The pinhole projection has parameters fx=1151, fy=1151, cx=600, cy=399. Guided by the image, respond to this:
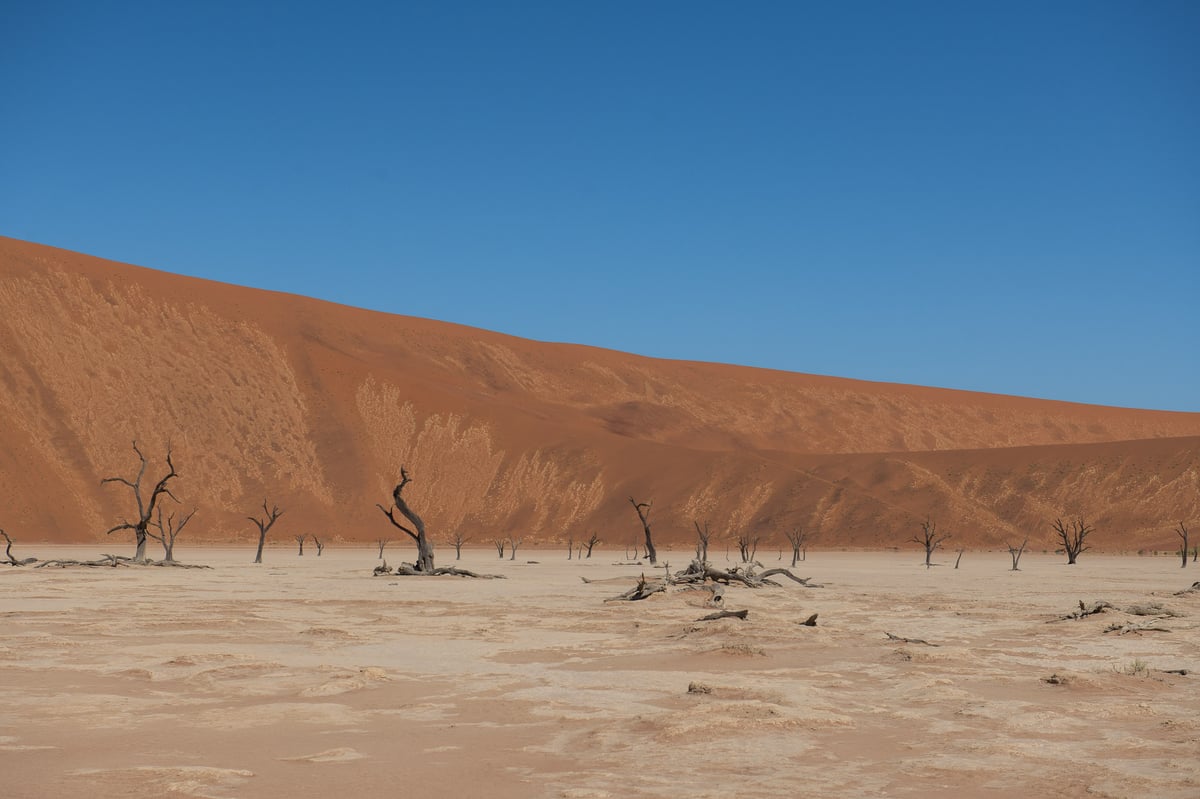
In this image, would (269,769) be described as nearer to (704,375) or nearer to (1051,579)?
(1051,579)

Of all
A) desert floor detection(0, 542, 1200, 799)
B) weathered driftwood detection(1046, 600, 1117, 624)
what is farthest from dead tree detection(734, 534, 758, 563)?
desert floor detection(0, 542, 1200, 799)

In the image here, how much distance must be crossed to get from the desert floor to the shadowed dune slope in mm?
62885

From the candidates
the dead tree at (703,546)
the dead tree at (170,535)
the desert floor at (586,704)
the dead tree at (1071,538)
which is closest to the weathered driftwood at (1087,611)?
the desert floor at (586,704)

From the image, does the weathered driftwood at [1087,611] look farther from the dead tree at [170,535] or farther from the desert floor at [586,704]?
the dead tree at [170,535]

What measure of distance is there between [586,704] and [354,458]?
85.8m

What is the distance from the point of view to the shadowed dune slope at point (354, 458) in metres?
82.8

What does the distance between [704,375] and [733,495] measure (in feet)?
230

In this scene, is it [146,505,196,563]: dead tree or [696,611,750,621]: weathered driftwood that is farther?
[146,505,196,563]: dead tree

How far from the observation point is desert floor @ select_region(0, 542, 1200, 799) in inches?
316

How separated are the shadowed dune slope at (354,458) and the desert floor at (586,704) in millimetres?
62885

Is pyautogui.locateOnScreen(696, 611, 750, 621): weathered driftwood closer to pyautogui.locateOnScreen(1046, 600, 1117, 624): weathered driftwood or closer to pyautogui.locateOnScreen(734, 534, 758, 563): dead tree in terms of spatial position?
pyautogui.locateOnScreen(1046, 600, 1117, 624): weathered driftwood

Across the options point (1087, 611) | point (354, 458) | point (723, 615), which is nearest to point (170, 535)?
point (723, 615)

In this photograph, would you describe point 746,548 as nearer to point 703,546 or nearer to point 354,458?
point 703,546

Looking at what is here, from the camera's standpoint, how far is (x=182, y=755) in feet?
28.3
